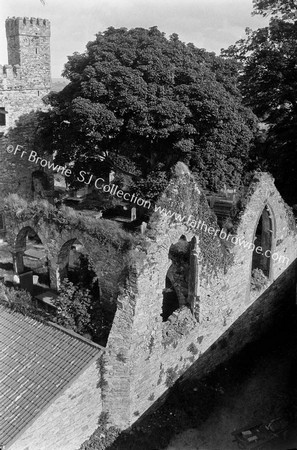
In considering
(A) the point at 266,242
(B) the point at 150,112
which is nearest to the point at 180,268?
(A) the point at 266,242

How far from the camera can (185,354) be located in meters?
13.1

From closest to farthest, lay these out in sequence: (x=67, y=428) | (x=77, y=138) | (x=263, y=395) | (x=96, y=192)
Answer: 1. (x=67, y=428)
2. (x=263, y=395)
3. (x=77, y=138)
4. (x=96, y=192)

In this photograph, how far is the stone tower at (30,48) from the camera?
81.6 ft

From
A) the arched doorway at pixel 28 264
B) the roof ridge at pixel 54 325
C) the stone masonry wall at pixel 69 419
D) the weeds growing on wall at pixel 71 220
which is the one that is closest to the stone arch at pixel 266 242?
the weeds growing on wall at pixel 71 220

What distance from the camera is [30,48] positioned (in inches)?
997

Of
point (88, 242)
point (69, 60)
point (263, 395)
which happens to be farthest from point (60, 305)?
point (69, 60)

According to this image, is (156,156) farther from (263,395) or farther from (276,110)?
(263,395)

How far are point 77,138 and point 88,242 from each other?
30.0ft

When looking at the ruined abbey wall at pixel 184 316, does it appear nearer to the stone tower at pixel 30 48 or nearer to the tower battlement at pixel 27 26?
the stone tower at pixel 30 48

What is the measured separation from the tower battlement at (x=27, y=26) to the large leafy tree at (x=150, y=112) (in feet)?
14.5

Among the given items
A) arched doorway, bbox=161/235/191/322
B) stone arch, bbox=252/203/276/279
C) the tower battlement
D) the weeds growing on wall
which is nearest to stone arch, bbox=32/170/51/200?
the tower battlement

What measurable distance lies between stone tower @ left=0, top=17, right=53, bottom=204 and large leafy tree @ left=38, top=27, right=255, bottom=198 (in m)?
2.56

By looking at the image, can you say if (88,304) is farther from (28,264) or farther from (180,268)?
(28,264)

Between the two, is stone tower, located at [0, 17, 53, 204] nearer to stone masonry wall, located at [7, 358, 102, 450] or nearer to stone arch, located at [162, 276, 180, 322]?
stone arch, located at [162, 276, 180, 322]
